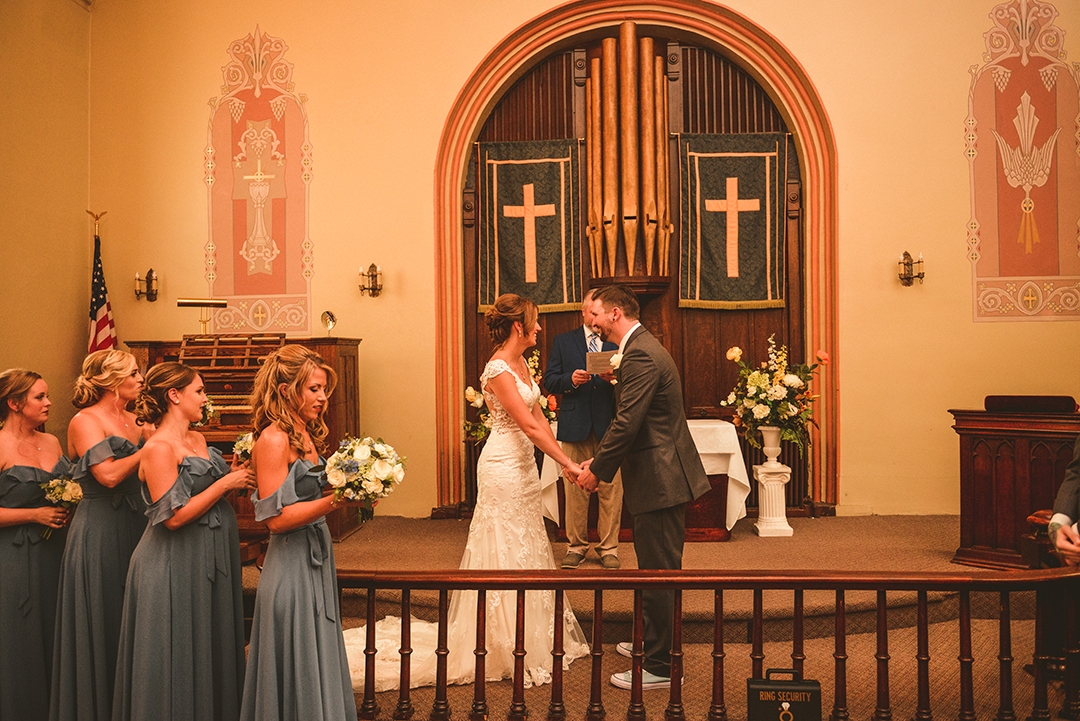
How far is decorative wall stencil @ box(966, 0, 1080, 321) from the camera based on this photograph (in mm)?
6406

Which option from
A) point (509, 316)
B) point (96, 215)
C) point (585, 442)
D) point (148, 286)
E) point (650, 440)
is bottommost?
point (585, 442)

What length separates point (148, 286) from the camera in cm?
699

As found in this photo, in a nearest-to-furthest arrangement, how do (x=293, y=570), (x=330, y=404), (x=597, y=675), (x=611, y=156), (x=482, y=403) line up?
(x=293, y=570), (x=597, y=675), (x=482, y=403), (x=330, y=404), (x=611, y=156)

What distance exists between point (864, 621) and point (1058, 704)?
104 cm

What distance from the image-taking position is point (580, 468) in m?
3.88

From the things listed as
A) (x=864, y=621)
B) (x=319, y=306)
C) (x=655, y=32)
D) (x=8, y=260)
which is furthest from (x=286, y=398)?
(x=655, y=32)

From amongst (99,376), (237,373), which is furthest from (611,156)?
(99,376)

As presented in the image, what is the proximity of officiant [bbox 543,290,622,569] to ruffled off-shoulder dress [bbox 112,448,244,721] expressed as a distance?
8.05ft

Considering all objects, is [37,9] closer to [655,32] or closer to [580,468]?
[655,32]

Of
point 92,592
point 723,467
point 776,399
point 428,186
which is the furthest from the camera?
point 428,186

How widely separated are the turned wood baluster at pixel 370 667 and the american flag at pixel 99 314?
5.01 meters

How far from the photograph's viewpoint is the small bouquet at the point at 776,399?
573 centimetres

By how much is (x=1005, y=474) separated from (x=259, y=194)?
6128 millimetres

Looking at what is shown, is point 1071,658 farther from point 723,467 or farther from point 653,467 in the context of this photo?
point 723,467
